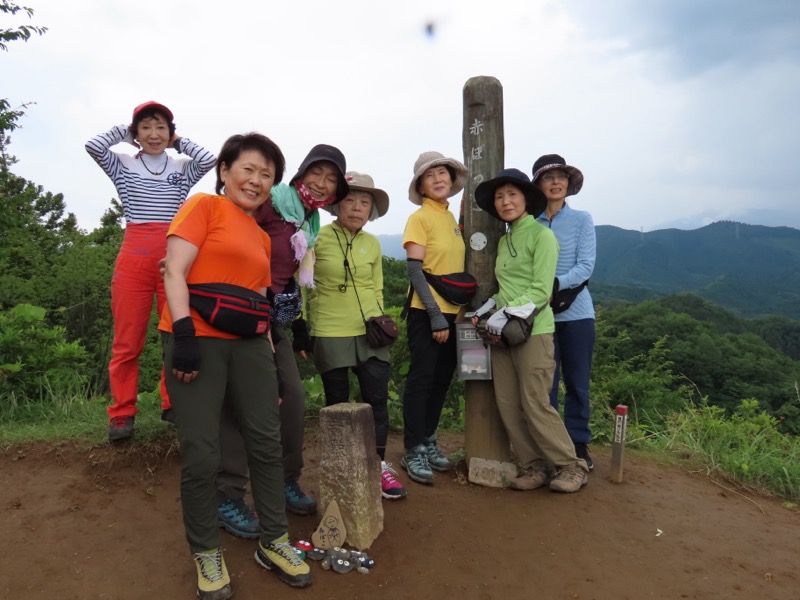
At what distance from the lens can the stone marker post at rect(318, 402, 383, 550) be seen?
2998mm

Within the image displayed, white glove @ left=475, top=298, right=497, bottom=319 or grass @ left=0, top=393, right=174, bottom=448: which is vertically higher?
white glove @ left=475, top=298, right=497, bottom=319

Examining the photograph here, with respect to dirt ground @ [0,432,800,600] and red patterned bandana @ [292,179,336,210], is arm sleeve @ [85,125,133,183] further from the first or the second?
dirt ground @ [0,432,800,600]

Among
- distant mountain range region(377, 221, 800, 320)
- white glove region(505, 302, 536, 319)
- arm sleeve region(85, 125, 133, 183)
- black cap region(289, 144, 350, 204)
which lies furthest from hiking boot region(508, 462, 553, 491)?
distant mountain range region(377, 221, 800, 320)

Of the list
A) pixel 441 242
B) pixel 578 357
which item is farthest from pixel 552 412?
pixel 441 242

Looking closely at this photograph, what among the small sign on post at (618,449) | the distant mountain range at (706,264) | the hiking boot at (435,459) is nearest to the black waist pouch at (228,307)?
the hiking boot at (435,459)

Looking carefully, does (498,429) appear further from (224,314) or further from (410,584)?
(224,314)

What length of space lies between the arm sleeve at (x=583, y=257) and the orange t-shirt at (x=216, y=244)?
2.28 metres

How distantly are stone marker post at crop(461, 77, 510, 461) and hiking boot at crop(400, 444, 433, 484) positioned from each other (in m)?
0.38

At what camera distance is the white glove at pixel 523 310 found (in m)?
3.63

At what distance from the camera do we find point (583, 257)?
3971 mm

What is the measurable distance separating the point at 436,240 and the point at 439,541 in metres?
2.00

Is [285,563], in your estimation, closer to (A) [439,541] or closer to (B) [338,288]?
(A) [439,541]

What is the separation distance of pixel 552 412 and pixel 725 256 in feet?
709

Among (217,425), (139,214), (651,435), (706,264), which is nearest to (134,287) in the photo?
(139,214)
